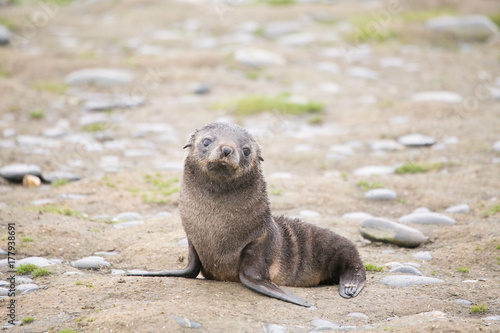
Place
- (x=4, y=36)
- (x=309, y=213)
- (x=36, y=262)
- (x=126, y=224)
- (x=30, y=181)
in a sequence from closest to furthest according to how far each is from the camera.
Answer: (x=36, y=262)
(x=126, y=224)
(x=309, y=213)
(x=30, y=181)
(x=4, y=36)

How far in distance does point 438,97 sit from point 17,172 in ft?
30.7

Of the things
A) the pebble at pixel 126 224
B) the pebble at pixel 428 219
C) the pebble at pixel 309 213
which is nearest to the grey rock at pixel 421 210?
the pebble at pixel 428 219

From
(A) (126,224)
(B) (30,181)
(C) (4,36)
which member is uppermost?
(C) (4,36)

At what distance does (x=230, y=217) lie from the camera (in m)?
5.65

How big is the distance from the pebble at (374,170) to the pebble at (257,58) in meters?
7.10

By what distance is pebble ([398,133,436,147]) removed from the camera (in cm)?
1149

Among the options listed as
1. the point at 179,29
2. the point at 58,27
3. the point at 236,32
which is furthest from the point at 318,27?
the point at 58,27

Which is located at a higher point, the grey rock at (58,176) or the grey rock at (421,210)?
the grey rock at (58,176)

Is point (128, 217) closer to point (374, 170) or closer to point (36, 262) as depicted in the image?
point (36, 262)

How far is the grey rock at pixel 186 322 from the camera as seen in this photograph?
4.56m

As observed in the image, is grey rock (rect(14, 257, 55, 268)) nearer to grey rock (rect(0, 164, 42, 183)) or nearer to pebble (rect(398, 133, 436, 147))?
grey rock (rect(0, 164, 42, 183))

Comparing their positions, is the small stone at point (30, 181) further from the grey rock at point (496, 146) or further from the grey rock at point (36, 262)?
Answer: the grey rock at point (496, 146)

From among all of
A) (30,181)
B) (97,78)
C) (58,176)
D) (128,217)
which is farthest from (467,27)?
(128,217)

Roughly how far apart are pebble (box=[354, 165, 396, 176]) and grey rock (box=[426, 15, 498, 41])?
1165 centimetres
